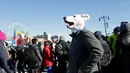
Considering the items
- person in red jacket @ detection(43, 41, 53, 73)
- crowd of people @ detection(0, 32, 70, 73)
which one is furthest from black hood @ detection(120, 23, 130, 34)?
person in red jacket @ detection(43, 41, 53, 73)

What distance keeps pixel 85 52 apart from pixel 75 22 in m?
0.52

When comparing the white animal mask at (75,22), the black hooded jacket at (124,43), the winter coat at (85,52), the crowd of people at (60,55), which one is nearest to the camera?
the winter coat at (85,52)

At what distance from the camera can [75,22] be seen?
4516mm

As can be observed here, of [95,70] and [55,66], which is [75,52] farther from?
[55,66]

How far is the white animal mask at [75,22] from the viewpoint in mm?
4469

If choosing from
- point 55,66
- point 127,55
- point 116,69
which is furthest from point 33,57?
point 127,55

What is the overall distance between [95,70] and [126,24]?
150 centimetres

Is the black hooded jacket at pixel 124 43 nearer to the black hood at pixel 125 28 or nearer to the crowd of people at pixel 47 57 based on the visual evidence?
the black hood at pixel 125 28

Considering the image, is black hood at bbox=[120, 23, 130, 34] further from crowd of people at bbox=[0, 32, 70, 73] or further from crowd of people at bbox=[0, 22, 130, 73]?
crowd of people at bbox=[0, 32, 70, 73]

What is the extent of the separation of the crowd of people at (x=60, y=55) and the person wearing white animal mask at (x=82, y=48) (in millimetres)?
164

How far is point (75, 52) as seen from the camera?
4.30m

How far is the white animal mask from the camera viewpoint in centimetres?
447

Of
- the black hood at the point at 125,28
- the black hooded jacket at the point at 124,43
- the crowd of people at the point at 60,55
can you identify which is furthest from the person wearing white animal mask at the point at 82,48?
the black hood at the point at 125,28

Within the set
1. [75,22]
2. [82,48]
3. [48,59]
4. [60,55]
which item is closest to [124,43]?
[75,22]
